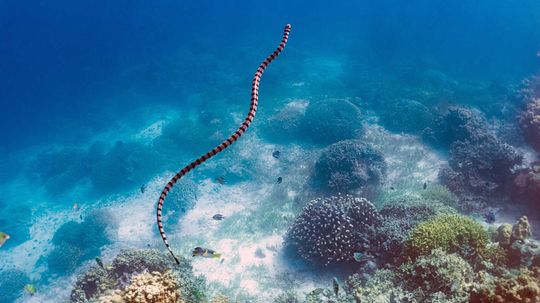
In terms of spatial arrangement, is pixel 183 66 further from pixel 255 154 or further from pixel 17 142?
pixel 255 154

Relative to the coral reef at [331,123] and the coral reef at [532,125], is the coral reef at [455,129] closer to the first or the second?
the coral reef at [532,125]

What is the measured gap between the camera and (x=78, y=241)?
49.1 feet

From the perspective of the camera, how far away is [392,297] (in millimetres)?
5273

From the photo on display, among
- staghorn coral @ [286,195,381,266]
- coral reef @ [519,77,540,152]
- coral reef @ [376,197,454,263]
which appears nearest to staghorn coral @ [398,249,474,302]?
coral reef @ [376,197,454,263]

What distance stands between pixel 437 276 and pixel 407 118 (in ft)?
42.5

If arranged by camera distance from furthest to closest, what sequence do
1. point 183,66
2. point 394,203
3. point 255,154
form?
point 183,66
point 255,154
point 394,203

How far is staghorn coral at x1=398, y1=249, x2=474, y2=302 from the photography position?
194 inches

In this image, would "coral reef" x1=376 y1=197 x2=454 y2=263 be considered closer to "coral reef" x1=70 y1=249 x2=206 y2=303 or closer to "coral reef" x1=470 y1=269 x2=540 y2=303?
"coral reef" x1=470 y1=269 x2=540 y2=303

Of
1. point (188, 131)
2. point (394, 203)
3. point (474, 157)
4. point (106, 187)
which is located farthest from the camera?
point (188, 131)

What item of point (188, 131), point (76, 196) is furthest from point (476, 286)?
point (76, 196)

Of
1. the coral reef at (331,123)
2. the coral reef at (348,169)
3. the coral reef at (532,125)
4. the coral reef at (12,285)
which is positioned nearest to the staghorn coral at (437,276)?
the coral reef at (348,169)

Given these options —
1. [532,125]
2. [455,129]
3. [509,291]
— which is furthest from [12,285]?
[532,125]

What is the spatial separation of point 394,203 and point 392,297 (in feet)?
A: 12.9

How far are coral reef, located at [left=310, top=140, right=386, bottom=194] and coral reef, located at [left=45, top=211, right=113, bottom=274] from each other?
9.60 meters
